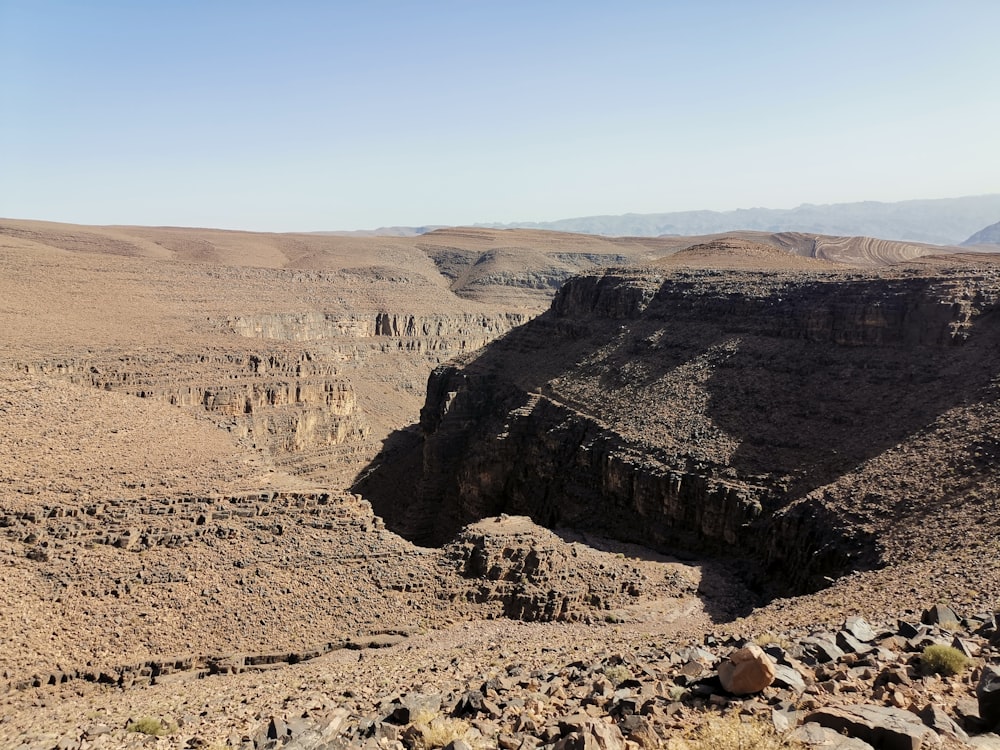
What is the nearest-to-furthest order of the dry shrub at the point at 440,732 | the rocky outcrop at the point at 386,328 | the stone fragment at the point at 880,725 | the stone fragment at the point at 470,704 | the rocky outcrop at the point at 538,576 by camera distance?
the stone fragment at the point at 880,725 < the dry shrub at the point at 440,732 < the stone fragment at the point at 470,704 < the rocky outcrop at the point at 538,576 < the rocky outcrop at the point at 386,328

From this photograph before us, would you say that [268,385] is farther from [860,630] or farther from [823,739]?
[823,739]

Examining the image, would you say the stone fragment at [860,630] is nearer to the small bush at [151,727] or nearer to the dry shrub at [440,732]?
the dry shrub at [440,732]

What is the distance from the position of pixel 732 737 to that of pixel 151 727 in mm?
12284

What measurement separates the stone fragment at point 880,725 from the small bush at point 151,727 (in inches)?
506

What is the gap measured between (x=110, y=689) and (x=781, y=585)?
24254mm

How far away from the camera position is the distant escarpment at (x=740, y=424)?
3012cm

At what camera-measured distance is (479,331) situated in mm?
94812

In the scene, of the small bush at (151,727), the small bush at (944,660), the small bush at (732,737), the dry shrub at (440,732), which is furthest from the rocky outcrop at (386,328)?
the small bush at (944,660)

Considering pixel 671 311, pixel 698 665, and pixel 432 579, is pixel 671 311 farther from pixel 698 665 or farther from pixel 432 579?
pixel 698 665

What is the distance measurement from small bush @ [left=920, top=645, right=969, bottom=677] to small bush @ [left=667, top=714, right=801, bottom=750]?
10.6ft

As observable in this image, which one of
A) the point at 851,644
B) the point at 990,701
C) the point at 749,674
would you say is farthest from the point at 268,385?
the point at 990,701

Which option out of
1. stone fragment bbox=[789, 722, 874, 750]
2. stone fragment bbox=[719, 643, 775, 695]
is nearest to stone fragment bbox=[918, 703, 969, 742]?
stone fragment bbox=[789, 722, 874, 750]

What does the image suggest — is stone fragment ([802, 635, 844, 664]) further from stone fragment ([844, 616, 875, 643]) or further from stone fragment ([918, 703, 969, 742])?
stone fragment ([918, 703, 969, 742])

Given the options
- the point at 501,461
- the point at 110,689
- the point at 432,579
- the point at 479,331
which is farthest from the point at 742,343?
the point at 479,331
